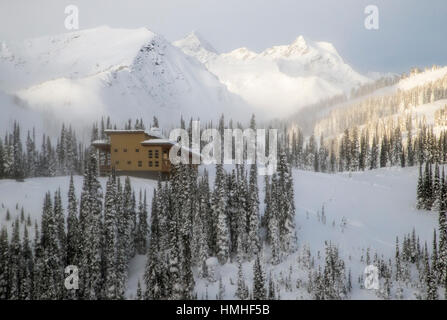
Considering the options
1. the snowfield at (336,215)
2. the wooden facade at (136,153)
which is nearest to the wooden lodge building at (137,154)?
the wooden facade at (136,153)

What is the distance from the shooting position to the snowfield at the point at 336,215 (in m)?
56.2

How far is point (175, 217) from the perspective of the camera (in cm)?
6219

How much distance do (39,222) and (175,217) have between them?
2523 centimetres

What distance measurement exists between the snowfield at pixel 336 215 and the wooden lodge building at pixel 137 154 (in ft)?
9.56

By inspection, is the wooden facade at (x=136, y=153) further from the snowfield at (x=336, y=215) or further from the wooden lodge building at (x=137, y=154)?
the snowfield at (x=336, y=215)

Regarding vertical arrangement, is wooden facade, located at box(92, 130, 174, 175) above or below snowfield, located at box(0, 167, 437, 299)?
above

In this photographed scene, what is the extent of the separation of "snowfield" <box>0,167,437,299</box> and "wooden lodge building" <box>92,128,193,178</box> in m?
2.91

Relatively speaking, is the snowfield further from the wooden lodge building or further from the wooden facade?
the wooden facade

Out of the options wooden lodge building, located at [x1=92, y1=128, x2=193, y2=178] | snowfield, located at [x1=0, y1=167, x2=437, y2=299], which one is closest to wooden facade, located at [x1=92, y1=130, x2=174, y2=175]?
wooden lodge building, located at [x1=92, y1=128, x2=193, y2=178]

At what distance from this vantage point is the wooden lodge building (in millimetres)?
94438

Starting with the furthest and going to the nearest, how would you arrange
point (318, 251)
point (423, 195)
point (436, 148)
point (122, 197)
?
1. point (436, 148)
2. point (423, 195)
3. point (122, 197)
4. point (318, 251)

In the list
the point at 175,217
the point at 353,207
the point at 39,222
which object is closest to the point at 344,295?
the point at 175,217

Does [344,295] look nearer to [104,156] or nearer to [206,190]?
[206,190]

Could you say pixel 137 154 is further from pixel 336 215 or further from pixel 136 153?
pixel 336 215
